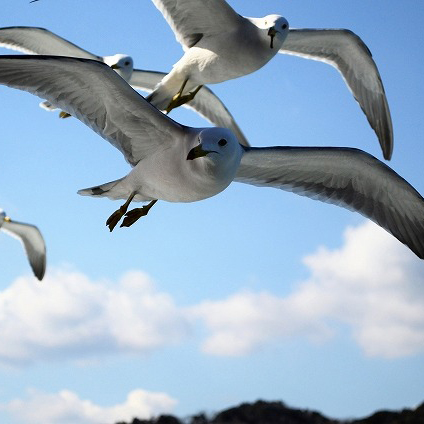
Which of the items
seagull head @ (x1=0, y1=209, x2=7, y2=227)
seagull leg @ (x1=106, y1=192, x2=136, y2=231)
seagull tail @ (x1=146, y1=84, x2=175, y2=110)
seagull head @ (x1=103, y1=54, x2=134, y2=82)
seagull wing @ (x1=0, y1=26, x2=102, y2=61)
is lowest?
seagull leg @ (x1=106, y1=192, x2=136, y2=231)

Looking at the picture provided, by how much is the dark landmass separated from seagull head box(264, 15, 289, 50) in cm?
1016

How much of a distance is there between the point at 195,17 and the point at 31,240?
1107 cm

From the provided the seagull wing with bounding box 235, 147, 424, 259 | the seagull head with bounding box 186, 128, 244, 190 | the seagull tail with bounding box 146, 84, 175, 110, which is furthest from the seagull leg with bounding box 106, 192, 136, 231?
the seagull tail with bounding box 146, 84, 175, 110

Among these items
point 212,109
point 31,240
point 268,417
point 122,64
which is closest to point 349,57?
point 212,109

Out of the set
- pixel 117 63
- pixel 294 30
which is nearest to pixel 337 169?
pixel 294 30

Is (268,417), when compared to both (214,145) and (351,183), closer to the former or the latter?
(351,183)

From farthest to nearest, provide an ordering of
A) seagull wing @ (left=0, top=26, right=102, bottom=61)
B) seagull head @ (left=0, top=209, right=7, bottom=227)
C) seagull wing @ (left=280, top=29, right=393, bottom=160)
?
1. seagull head @ (left=0, top=209, right=7, bottom=227)
2. seagull wing @ (left=0, top=26, right=102, bottom=61)
3. seagull wing @ (left=280, top=29, right=393, bottom=160)

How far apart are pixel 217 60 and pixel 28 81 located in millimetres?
3061

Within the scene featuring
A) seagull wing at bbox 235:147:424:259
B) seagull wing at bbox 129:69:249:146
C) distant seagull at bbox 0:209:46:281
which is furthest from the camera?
distant seagull at bbox 0:209:46:281

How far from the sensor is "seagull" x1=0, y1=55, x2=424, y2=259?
19.1 ft

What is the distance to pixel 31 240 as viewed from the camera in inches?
772

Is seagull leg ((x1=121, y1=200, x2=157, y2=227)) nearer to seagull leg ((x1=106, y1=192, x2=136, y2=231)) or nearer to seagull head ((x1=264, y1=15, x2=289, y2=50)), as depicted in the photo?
seagull leg ((x1=106, y1=192, x2=136, y2=231))

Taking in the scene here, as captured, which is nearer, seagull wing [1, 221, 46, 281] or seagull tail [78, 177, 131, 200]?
seagull tail [78, 177, 131, 200]

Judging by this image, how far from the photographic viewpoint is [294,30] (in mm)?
11461
